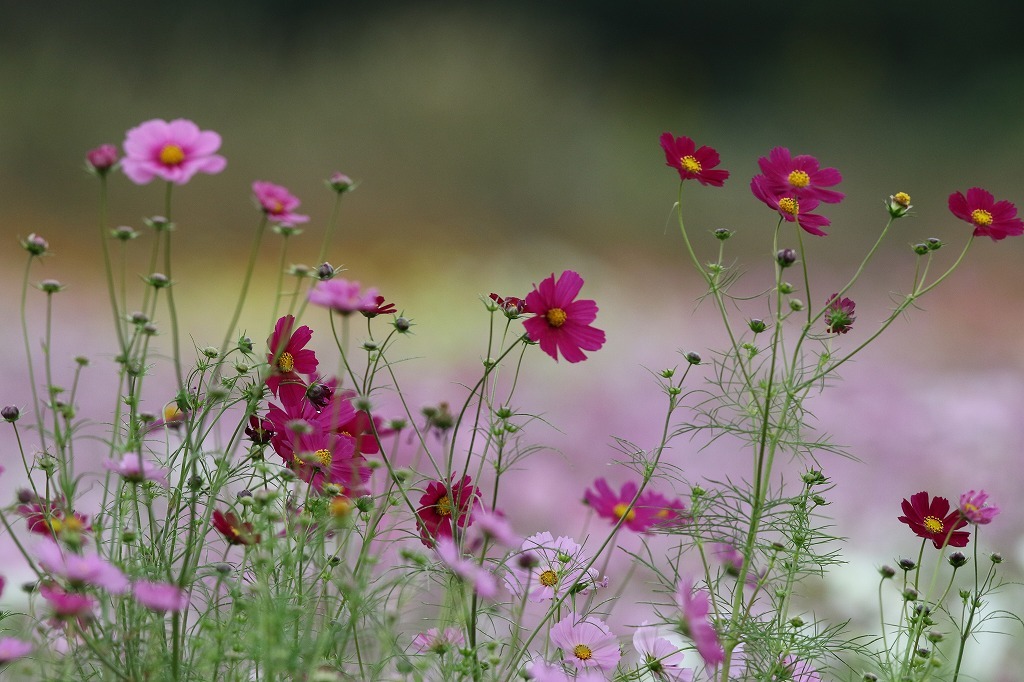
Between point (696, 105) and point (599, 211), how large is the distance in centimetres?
58

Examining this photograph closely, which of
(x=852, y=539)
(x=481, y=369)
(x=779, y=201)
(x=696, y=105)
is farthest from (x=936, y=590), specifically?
(x=696, y=105)

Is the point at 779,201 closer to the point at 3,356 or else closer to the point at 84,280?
the point at 3,356

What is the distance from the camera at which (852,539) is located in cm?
139

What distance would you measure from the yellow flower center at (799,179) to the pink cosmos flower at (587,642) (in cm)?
28

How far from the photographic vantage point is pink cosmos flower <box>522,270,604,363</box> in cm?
59

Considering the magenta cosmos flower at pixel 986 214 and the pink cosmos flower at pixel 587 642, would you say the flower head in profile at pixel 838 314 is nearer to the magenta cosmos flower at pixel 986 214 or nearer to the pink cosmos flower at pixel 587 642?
the magenta cosmos flower at pixel 986 214

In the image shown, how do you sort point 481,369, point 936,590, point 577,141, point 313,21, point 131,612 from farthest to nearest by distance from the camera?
point 313,21
point 577,141
point 481,369
point 936,590
point 131,612

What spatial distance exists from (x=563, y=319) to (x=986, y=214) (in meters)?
0.26

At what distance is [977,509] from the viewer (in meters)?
0.59

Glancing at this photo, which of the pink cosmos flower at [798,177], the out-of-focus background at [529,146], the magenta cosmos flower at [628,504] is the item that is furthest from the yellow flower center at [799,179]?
the out-of-focus background at [529,146]

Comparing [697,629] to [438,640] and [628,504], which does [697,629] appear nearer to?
[438,640]

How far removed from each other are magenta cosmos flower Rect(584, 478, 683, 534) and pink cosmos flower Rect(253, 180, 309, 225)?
287 mm

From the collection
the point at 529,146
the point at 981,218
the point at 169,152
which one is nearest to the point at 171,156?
the point at 169,152

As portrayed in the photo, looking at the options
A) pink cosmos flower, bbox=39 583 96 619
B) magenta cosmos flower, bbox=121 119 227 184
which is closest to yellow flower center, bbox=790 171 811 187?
magenta cosmos flower, bbox=121 119 227 184
